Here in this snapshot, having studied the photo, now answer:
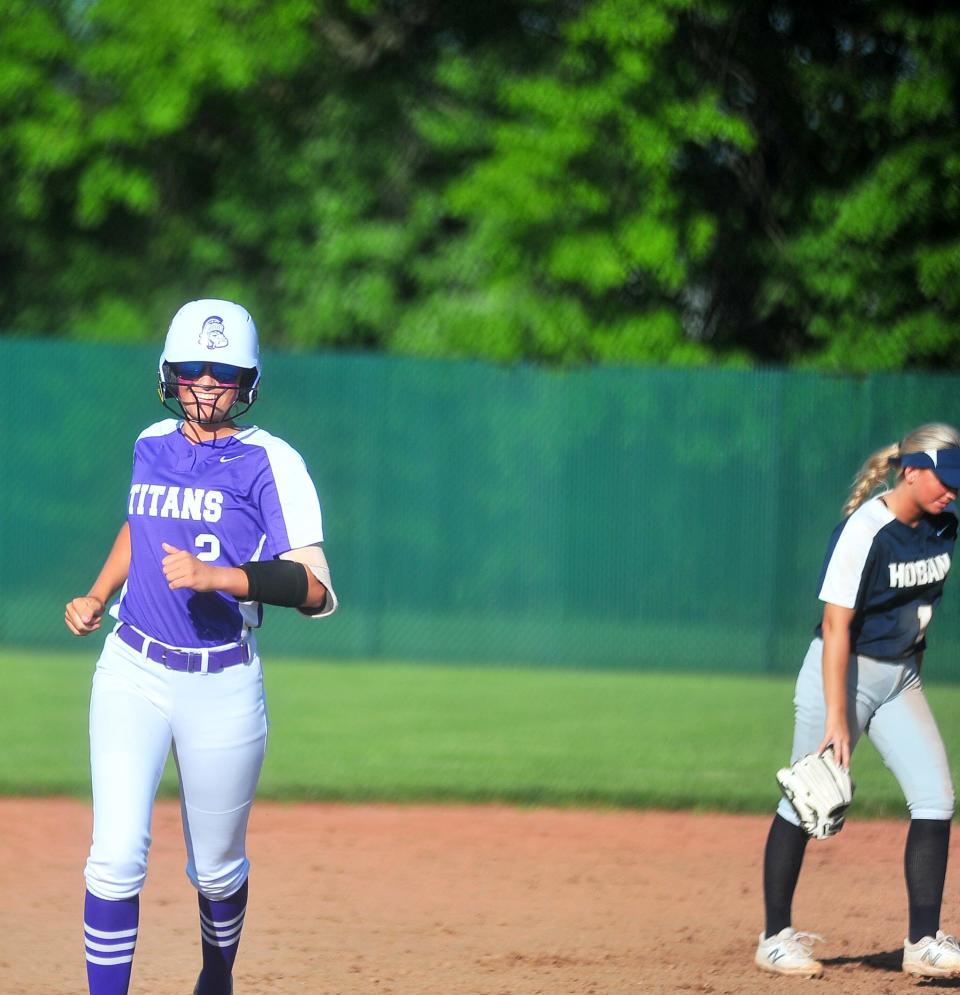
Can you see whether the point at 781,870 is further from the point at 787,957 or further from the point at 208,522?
the point at 208,522

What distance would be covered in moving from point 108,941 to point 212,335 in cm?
149

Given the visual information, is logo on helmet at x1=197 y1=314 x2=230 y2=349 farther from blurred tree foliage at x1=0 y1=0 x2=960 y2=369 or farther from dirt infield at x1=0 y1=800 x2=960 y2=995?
blurred tree foliage at x1=0 y1=0 x2=960 y2=369

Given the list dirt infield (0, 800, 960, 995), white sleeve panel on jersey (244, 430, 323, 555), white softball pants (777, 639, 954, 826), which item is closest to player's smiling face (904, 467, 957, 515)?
white softball pants (777, 639, 954, 826)

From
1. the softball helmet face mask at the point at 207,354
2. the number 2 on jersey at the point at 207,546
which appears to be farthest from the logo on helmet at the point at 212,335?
the number 2 on jersey at the point at 207,546

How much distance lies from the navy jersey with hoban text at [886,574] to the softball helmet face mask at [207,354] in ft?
6.37

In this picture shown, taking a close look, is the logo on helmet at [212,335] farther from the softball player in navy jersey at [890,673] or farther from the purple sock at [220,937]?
the softball player in navy jersey at [890,673]

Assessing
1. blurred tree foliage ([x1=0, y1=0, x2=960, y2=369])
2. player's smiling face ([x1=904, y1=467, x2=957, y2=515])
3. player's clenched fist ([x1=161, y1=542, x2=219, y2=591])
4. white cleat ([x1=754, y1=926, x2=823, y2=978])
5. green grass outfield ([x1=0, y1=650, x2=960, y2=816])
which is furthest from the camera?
blurred tree foliage ([x1=0, y1=0, x2=960, y2=369])

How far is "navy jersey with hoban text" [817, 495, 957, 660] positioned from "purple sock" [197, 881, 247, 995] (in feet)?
6.49

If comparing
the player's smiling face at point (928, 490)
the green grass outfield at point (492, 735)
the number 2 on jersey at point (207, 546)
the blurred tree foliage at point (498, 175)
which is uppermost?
the blurred tree foliage at point (498, 175)

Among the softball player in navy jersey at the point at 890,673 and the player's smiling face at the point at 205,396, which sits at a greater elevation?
the player's smiling face at the point at 205,396

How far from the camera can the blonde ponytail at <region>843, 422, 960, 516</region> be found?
16.4 ft

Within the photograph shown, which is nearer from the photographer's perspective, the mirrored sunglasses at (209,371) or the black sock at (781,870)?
the mirrored sunglasses at (209,371)

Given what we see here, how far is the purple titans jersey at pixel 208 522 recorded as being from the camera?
4.02m

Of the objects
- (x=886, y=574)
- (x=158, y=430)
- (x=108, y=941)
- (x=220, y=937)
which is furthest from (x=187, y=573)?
(x=886, y=574)
